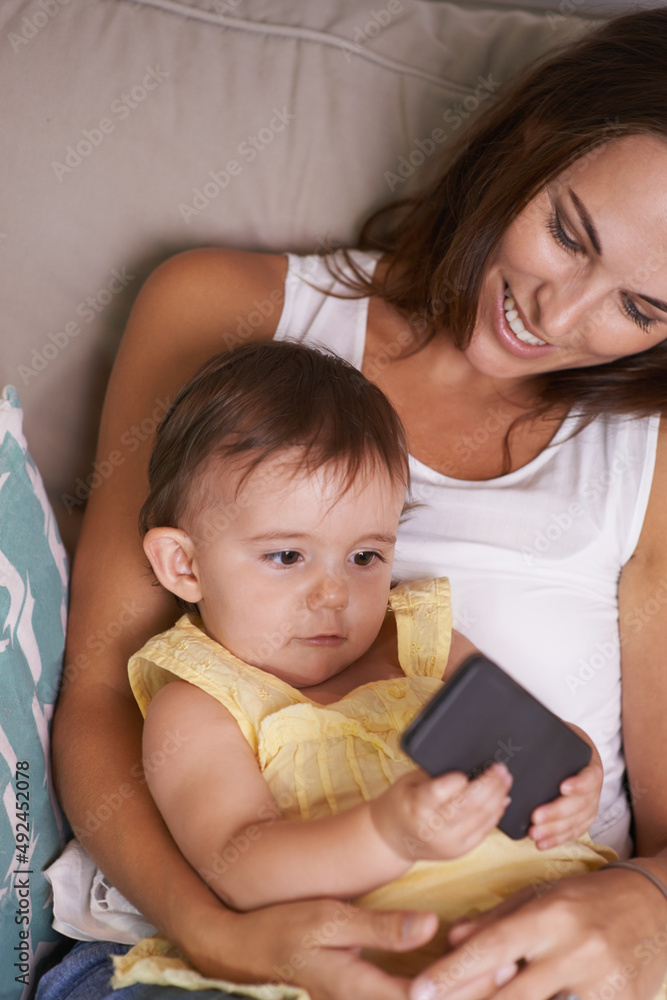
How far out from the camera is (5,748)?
3.23 feet

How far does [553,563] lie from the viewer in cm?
124

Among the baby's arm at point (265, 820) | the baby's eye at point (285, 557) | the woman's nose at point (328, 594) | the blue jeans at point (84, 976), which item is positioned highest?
the baby's eye at point (285, 557)

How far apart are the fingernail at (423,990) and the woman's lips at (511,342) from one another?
0.84m

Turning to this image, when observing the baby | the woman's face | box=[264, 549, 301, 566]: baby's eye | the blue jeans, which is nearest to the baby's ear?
the baby

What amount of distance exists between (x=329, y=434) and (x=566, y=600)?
45 cm

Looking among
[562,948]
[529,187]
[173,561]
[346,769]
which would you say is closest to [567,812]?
[562,948]

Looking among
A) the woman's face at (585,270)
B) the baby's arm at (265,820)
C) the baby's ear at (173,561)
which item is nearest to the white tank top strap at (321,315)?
the woman's face at (585,270)

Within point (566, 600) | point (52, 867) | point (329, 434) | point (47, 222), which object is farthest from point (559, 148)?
point (52, 867)

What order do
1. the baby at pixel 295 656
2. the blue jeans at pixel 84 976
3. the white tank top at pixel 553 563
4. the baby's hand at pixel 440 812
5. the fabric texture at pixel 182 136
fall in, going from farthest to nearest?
the fabric texture at pixel 182 136
the white tank top at pixel 553 563
the blue jeans at pixel 84 976
the baby at pixel 295 656
the baby's hand at pixel 440 812

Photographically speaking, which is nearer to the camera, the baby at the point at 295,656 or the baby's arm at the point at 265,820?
the baby's arm at the point at 265,820

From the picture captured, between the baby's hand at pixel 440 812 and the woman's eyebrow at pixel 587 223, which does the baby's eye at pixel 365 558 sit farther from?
the woman's eyebrow at pixel 587 223

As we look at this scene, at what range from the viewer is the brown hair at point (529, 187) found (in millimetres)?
1152

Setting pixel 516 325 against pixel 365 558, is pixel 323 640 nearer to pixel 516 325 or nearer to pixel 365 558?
pixel 365 558

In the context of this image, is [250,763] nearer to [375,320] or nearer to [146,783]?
[146,783]
